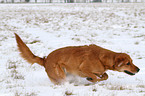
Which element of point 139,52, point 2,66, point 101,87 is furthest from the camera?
point 139,52

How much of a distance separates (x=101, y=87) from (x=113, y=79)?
889 millimetres

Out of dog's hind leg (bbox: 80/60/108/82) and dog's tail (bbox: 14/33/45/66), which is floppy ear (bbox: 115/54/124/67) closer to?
dog's hind leg (bbox: 80/60/108/82)

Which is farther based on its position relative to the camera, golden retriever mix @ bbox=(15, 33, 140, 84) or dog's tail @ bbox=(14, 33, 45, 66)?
dog's tail @ bbox=(14, 33, 45, 66)

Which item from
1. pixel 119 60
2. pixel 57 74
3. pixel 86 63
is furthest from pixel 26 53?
pixel 119 60

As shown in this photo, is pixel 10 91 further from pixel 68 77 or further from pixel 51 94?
pixel 68 77

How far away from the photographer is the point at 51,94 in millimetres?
3236

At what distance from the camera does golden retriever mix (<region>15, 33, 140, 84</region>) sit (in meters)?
3.67

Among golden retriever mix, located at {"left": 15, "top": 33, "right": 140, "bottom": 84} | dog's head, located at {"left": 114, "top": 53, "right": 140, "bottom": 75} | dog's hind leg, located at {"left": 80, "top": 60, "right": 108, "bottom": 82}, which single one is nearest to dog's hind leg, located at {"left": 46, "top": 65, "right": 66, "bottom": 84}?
golden retriever mix, located at {"left": 15, "top": 33, "right": 140, "bottom": 84}

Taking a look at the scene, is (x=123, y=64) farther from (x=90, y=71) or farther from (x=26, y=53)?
(x=26, y=53)

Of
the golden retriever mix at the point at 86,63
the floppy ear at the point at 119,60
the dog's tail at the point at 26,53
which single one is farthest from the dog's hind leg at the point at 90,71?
the dog's tail at the point at 26,53

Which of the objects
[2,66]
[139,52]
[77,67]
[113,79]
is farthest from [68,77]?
[139,52]

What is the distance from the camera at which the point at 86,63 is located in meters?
3.69

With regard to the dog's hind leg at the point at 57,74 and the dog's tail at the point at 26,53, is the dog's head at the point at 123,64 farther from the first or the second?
the dog's tail at the point at 26,53

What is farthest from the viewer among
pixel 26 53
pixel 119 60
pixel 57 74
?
pixel 26 53
